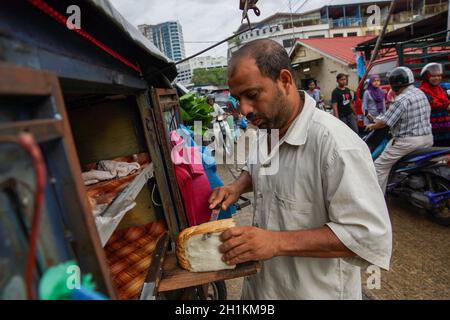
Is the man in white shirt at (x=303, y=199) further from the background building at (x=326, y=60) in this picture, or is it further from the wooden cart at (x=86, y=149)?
the background building at (x=326, y=60)

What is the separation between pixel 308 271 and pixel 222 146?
772 cm

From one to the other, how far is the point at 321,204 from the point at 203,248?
1.93 feet

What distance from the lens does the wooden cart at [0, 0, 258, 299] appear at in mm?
559

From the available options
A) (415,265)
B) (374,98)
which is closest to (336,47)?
(374,98)

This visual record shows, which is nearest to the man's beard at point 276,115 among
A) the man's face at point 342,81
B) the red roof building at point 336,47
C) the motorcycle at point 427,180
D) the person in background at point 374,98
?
the motorcycle at point 427,180

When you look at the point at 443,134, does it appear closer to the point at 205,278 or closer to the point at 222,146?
the point at 205,278

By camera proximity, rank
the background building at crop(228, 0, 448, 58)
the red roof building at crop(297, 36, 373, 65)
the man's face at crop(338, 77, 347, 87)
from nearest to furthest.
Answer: the man's face at crop(338, 77, 347, 87) → the red roof building at crop(297, 36, 373, 65) → the background building at crop(228, 0, 448, 58)

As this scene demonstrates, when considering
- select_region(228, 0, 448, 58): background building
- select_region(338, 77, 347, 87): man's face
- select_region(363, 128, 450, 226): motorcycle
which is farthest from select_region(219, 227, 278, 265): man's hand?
select_region(228, 0, 448, 58): background building

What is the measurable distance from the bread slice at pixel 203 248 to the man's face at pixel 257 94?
535 mm

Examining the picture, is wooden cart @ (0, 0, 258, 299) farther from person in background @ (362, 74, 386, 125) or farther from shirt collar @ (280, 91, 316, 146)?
person in background @ (362, 74, 386, 125)

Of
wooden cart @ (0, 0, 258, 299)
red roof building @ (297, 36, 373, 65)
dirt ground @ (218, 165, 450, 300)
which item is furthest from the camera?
red roof building @ (297, 36, 373, 65)

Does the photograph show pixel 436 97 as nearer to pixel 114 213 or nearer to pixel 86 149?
pixel 86 149

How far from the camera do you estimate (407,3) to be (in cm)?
2169

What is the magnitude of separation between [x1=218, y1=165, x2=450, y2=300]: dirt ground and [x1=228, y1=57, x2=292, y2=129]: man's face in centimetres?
231
